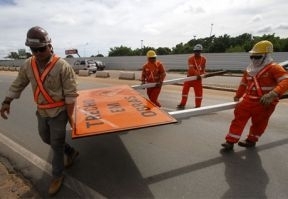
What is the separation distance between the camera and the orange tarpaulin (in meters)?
4.14

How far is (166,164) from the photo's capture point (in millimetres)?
4707

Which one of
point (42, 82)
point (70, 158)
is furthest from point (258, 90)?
point (42, 82)

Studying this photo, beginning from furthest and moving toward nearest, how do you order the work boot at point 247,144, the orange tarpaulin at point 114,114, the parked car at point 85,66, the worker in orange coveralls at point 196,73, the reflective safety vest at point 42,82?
the parked car at point 85,66 < the worker in orange coveralls at point 196,73 < the work boot at point 247,144 < the orange tarpaulin at point 114,114 < the reflective safety vest at point 42,82

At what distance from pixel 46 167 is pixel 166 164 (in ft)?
5.97

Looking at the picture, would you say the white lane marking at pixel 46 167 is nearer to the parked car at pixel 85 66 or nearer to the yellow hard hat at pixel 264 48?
the yellow hard hat at pixel 264 48

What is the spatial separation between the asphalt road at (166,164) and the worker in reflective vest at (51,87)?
60 centimetres

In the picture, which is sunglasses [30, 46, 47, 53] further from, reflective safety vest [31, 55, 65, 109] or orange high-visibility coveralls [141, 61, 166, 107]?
orange high-visibility coveralls [141, 61, 166, 107]

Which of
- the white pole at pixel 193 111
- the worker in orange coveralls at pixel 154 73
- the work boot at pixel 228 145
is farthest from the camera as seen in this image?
the worker in orange coveralls at pixel 154 73

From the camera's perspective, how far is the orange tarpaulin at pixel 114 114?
163 inches

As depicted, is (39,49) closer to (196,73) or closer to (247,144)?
(247,144)

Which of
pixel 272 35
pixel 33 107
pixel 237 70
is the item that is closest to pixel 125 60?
pixel 237 70

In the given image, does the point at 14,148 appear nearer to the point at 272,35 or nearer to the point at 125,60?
the point at 125,60

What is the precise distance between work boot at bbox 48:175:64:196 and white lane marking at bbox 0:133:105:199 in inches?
5.7

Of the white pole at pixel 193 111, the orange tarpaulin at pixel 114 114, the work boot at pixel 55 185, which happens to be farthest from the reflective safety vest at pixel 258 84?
the work boot at pixel 55 185
